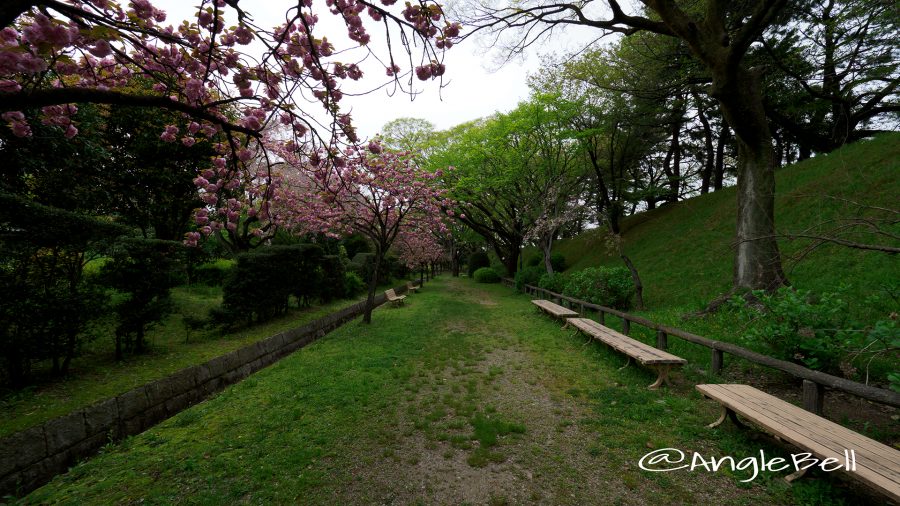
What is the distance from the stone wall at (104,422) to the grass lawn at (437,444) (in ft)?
1.04

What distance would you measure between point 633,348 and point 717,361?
106cm

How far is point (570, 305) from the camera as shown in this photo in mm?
11484

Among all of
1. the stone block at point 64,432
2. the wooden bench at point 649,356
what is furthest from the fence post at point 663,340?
the stone block at point 64,432

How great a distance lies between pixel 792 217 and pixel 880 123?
11.4 meters

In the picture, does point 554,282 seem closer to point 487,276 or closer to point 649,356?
point 649,356

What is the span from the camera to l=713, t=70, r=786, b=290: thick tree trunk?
6.61 metres

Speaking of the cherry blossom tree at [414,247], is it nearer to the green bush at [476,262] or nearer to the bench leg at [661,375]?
the green bush at [476,262]

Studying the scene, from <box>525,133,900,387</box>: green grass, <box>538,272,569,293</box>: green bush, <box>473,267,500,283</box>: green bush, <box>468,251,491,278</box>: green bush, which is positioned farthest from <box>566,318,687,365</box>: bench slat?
<box>468,251,491,278</box>: green bush

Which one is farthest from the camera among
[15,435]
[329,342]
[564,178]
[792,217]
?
[564,178]

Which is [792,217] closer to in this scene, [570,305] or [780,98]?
[780,98]

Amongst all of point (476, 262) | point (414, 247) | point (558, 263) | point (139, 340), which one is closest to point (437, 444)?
point (139, 340)

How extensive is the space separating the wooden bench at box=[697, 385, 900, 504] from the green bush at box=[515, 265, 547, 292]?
13.9 metres

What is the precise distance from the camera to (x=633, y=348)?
5254mm

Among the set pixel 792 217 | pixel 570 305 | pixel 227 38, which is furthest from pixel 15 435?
pixel 792 217
